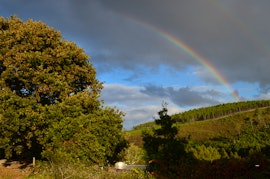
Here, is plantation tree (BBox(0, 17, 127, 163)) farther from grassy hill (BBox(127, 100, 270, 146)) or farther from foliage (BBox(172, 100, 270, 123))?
foliage (BBox(172, 100, 270, 123))

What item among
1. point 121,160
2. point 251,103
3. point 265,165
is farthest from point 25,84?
point 251,103

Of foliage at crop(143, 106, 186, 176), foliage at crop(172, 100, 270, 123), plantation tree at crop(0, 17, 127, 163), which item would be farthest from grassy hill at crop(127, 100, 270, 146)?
foliage at crop(143, 106, 186, 176)

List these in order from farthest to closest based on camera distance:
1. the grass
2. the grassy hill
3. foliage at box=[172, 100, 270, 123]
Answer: foliage at box=[172, 100, 270, 123] → the grass → the grassy hill

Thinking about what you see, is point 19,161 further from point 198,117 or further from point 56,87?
point 198,117

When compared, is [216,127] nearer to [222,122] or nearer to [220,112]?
[222,122]

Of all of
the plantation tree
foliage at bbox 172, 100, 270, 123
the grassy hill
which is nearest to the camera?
the plantation tree

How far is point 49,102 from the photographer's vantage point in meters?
31.7

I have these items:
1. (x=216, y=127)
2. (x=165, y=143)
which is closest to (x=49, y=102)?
(x=165, y=143)

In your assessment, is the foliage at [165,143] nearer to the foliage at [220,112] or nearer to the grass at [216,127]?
the grass at [216,127]

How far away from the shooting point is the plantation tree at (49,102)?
82.5 ft

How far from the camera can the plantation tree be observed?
2514cm

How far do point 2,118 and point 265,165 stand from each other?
21.4m

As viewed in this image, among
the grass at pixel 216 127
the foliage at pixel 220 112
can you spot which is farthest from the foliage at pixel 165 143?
the foliage at pixel 220 112

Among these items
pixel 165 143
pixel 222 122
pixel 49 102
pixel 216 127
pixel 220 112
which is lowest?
pixel 165 143
